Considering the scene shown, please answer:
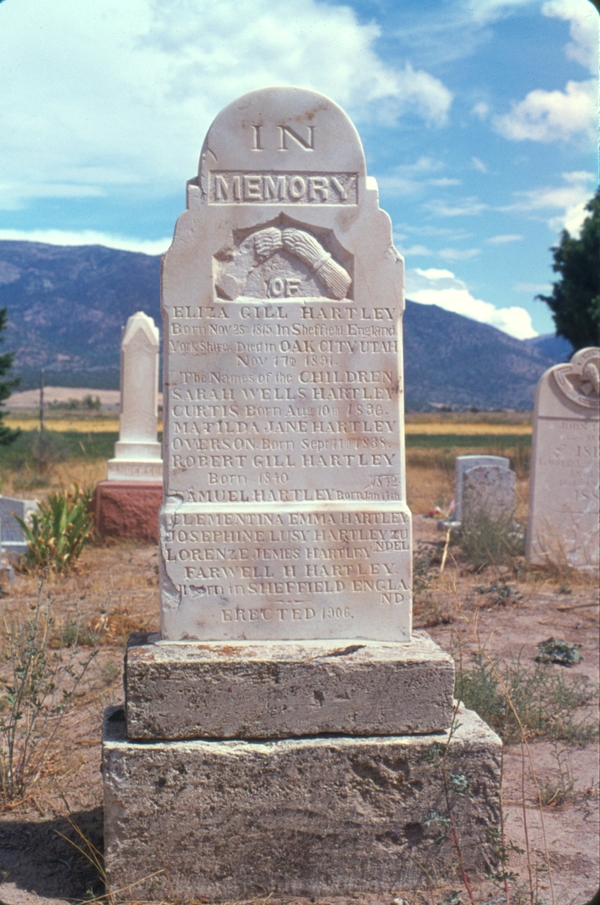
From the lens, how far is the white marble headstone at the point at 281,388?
318cm

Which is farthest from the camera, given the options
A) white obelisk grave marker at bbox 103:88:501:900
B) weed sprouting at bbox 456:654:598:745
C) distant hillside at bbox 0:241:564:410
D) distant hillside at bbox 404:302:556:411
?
distant hillside at bbox 404:302:556:411

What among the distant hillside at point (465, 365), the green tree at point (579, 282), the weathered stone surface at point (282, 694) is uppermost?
the distant hillside at point (465, 365)

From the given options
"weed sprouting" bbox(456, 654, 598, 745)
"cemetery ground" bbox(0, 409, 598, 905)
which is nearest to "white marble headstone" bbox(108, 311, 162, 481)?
"cemetery ground" bbox(0, 409, 598, 905)

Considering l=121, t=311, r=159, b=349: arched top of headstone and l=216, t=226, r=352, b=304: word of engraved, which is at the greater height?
l=121, t=311, r=159, b=349: arched top of headstone

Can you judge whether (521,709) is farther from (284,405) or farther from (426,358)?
(426,358)

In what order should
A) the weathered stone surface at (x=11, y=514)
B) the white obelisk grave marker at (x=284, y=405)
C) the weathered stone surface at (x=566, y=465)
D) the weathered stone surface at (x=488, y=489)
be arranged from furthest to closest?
the weathered stone surface at (x=488, y=489) < the weathered stone surface at (x=11, y=514) < the weathered stone surface at (x=566, y=465) < the white obelisk grave marker at (x=284, y=405)

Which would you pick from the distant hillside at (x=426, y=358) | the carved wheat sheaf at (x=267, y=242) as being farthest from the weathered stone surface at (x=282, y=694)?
the distant hillside at (x=426, y=358)

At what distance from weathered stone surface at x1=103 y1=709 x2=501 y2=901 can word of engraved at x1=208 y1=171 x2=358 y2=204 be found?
78.3 inches

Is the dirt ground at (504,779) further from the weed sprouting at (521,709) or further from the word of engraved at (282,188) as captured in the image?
the word of engraved at (282,188)

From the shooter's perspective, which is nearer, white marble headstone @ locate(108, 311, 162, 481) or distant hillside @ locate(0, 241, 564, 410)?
white marble headstone @ locate(108, 311, 162, 481)

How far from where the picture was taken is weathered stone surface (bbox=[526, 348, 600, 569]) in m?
8.30

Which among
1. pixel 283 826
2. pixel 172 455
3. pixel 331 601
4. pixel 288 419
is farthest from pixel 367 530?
pixel 283 826

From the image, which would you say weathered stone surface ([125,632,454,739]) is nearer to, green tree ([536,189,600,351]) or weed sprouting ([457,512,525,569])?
weed sprouting ([457,512,525,569])

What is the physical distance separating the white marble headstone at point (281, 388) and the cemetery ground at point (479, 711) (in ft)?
1.62
